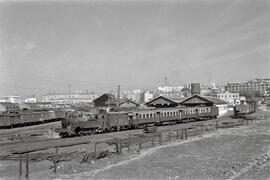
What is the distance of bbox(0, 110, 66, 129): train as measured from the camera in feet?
153

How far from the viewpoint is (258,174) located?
14.6 m

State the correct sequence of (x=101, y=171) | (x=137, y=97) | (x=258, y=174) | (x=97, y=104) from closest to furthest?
1. (x=258, y=174)
2. (x=101, y=171)
3. (x=97, y=104)
4. (x=137, y=97)

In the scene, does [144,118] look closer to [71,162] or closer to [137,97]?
[71,162]

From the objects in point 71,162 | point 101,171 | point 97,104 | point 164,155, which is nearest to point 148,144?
point 164,155

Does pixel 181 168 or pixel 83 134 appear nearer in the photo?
pixel 181 168

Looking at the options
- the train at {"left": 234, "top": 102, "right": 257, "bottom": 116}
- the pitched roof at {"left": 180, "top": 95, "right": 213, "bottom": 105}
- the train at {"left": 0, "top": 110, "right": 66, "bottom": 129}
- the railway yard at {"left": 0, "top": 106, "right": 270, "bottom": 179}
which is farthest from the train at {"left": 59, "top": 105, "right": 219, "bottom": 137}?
the train at {"left": 0, "top": 110, "right": 66, "bottom": 129}

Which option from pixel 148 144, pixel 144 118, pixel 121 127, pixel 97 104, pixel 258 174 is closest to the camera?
pixel 258 174

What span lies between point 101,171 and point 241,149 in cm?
1174

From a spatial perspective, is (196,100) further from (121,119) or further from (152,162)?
(152,162)

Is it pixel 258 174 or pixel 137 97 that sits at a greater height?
pixel 137 97

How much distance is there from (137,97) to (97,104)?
92489 mm

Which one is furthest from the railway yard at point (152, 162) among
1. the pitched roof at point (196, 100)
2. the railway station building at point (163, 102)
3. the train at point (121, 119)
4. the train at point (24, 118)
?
the railway station building at point (163, 102)

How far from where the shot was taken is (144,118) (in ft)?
138

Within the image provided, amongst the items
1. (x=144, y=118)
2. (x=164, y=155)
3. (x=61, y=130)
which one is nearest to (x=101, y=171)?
(x=164, y=155)
